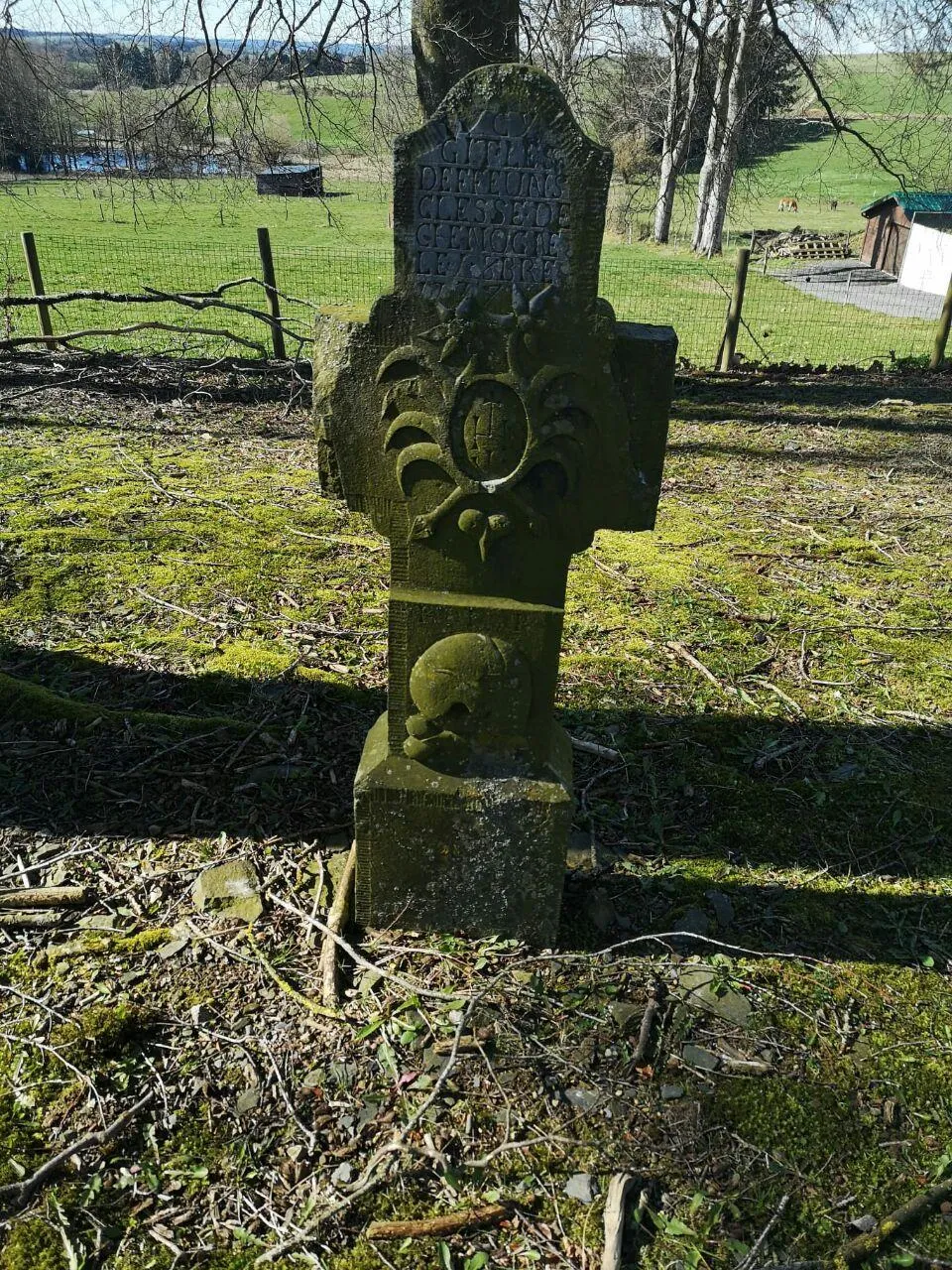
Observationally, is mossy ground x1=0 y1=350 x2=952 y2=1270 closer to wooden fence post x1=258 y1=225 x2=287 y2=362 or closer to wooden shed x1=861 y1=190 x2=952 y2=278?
wooden fence post x1=258 y1=225 x2=287 y2=362

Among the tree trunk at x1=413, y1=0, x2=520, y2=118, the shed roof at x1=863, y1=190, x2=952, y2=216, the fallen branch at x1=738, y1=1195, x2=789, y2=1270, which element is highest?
the tree trunk at x1=413, y1=0, x2=520, y2=118

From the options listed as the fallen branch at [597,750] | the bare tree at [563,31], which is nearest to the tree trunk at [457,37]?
the bare tree at [563,31]

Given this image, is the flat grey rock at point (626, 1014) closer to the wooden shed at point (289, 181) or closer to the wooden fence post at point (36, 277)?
the wooden shed at point (289, 181)

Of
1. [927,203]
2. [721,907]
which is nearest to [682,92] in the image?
[721,907]

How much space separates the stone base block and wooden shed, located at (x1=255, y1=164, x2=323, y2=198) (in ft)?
24.1

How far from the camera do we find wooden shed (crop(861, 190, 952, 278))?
2966 centimetres

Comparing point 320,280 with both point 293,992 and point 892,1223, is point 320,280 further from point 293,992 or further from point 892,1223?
point 892,1223

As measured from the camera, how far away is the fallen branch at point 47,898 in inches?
132

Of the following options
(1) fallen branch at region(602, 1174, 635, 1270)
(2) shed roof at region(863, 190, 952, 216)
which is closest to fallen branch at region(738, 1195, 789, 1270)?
(1) fallen branch at region(602, 1174, 635, 1270)

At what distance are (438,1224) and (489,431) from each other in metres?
2.24

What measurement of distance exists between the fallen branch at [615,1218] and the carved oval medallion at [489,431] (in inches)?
81.6

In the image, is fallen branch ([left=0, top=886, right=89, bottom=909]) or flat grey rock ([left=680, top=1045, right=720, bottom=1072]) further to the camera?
fallen branch ([left=0, top=886, right=89, bottom=909])

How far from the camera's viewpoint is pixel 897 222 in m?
30.7

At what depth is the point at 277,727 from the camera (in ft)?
14.5
